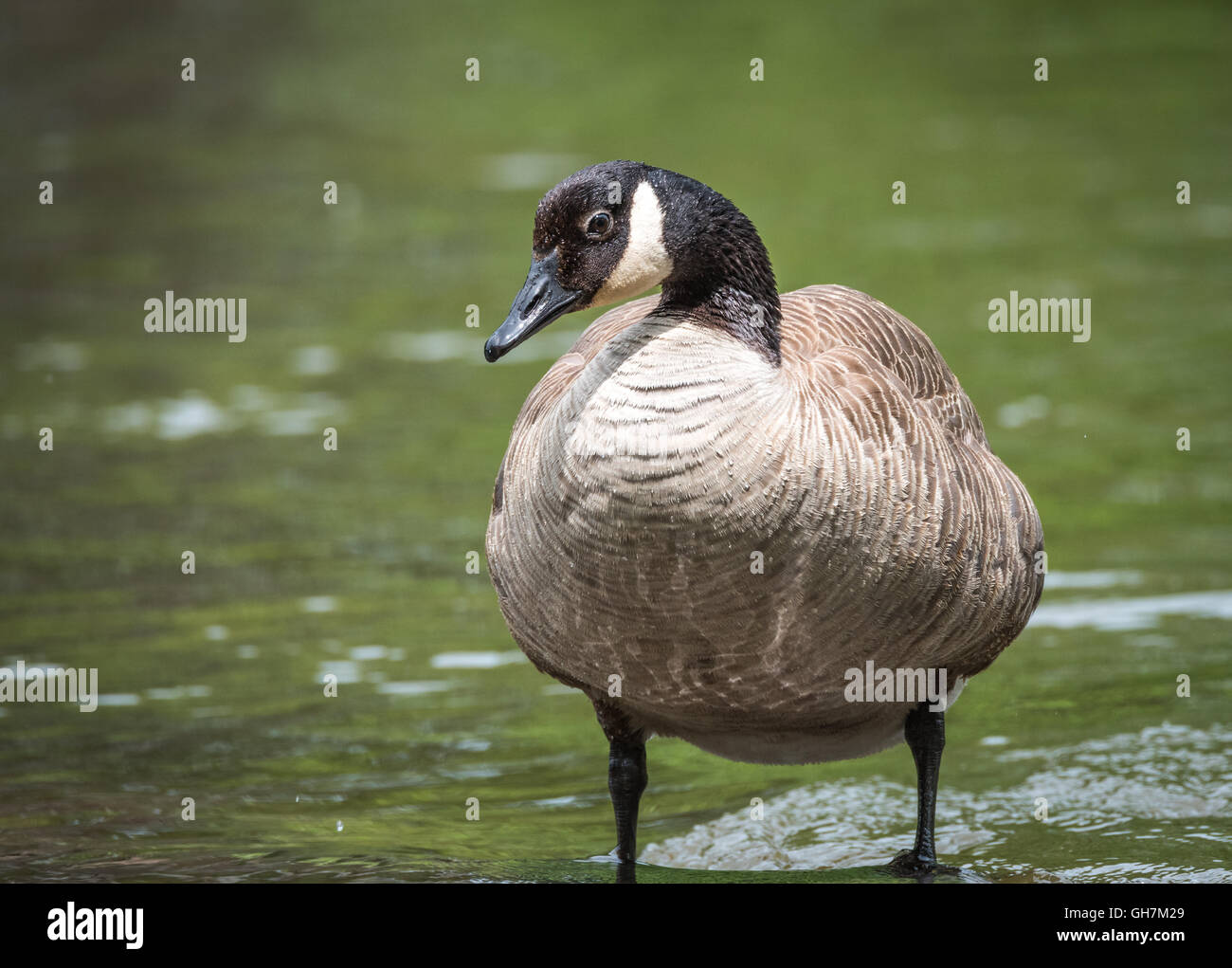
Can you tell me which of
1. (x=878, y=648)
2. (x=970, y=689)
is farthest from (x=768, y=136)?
(x=878, y=648)

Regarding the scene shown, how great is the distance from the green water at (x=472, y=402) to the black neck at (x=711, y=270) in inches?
94.8

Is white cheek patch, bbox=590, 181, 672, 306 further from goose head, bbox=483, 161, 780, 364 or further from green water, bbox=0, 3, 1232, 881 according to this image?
green water, bbox=0, 3, 1232, 881

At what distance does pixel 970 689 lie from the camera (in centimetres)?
995

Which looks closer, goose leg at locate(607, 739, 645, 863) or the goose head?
the goose head

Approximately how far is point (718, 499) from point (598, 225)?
107cm

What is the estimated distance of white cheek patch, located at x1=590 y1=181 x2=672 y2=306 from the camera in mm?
6258

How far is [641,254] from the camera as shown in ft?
20.6

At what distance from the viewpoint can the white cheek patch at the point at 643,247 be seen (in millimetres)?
6258

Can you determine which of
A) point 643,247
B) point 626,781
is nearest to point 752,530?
point 643,247

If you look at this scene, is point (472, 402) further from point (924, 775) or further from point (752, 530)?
point (752, 530)

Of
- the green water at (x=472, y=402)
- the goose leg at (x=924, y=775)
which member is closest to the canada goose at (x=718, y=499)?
the goose leg at (x=924, y=775)

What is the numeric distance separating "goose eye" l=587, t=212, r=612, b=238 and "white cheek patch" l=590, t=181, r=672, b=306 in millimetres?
88

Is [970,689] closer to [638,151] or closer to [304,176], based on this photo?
[638,151]

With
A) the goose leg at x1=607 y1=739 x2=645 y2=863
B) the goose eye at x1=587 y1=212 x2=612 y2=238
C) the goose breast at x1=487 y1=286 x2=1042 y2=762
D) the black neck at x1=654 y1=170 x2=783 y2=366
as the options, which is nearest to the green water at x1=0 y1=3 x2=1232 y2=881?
the goose leg at x1=607 y1=739 x2=645 y2=863
